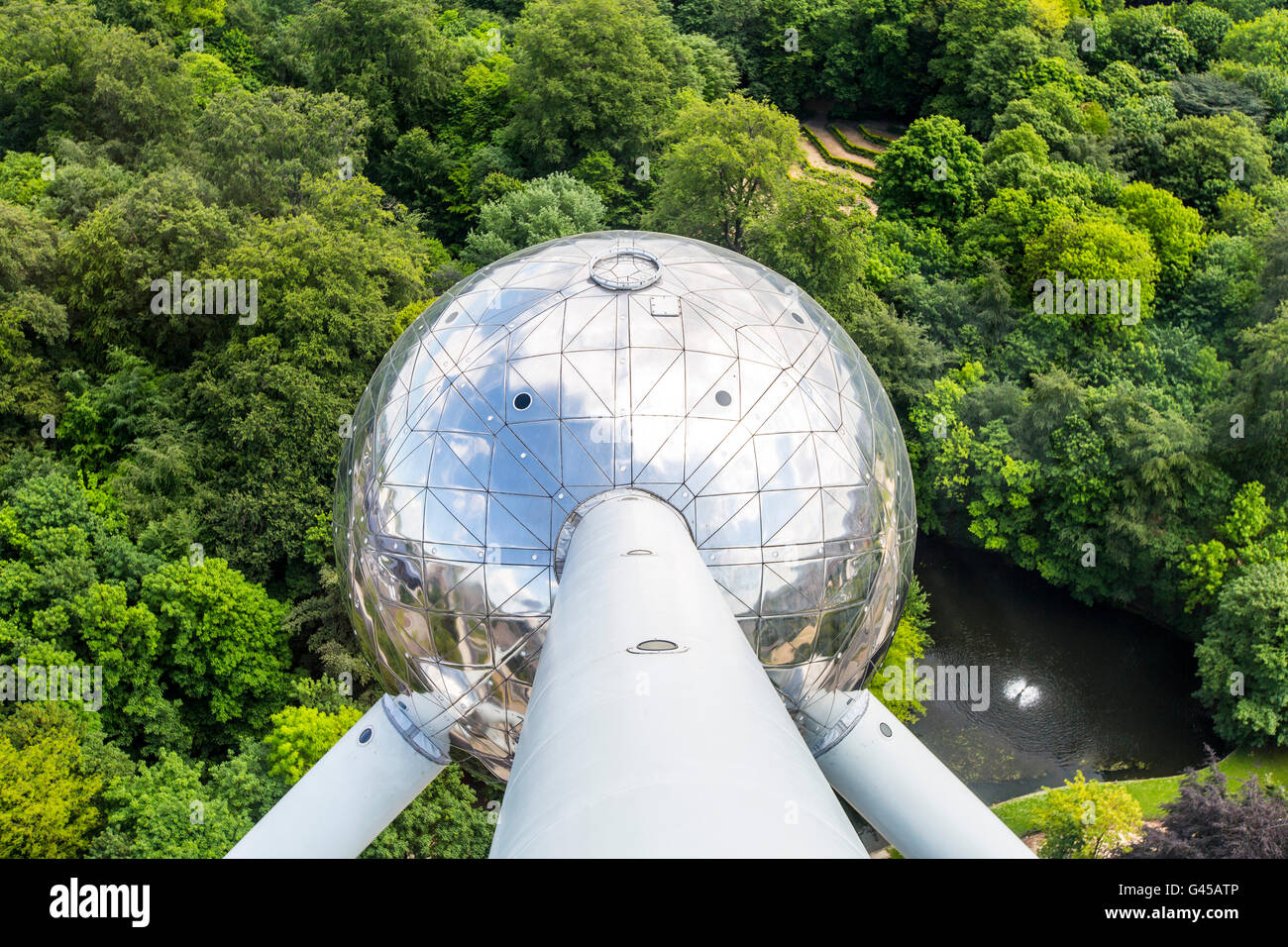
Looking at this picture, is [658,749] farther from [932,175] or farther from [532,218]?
[932,175]

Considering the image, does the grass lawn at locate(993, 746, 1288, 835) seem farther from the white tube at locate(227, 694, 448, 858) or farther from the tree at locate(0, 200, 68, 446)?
the tree at locate(0, 200, 68, 446)

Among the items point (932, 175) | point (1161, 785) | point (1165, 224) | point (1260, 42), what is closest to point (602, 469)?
point (1161, 785)

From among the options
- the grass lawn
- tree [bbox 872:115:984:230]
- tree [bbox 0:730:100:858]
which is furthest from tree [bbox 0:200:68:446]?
tree [bbox 872:115:984:230]

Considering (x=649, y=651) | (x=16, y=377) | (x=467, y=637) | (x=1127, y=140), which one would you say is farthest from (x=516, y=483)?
(x=1127, y=140)

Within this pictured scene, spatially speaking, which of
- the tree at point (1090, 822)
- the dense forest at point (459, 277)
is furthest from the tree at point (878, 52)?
the tree at point (1090, 822)

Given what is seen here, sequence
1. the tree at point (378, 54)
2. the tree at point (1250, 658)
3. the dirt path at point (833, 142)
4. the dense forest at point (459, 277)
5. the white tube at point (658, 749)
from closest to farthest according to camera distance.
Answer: the white tube at point (658, 749) < the dense forest at point (459, 277) < the tree at point (1250, 658) < the tree at point (378, 54) < the dirt path at point (833, 142)

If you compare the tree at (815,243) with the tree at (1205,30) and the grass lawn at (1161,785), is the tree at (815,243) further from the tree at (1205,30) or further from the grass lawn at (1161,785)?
the tree at (1205,30)

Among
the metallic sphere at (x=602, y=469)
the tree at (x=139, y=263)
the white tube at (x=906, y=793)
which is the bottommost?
the tree at (x=139, y=263)
